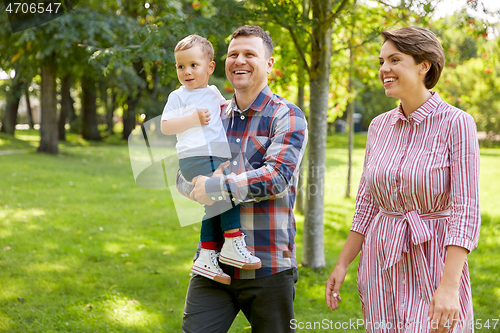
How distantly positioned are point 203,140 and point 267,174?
0.40 metres

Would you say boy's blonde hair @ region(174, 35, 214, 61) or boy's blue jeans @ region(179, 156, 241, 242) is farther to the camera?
boy's blonde hair @ region(174, 35, 214, 61)

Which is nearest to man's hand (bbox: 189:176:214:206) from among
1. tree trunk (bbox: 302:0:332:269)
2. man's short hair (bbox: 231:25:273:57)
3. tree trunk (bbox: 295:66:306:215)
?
man's short hair (bbox: 231:25:273:57)

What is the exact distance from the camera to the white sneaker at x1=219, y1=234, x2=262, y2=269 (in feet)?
7.08

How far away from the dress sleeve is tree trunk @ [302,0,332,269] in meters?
3.76

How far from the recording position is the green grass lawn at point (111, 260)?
465 centimetres

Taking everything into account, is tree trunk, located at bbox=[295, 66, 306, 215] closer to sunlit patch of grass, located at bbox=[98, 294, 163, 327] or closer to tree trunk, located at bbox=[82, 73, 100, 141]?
sunlit patch of grass, located at bbox=[98, 294, 163, 327]

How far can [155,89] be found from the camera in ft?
89.5

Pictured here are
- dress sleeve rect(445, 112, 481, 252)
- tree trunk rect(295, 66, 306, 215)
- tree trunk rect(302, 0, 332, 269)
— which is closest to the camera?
dress sleeve rect(445, 112, 481, 252)

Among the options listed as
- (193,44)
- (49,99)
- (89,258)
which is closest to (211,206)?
(193,44)

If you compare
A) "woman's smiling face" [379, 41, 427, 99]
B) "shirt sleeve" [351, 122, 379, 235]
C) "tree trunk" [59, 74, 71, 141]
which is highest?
"tree trunk" [59, 74, 71, 141]

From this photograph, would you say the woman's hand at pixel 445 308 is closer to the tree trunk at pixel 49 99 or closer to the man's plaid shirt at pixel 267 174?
the man's plaid shirt at pixel 267 174

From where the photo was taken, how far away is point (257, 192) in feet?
6.65

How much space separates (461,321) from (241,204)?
1.12 m

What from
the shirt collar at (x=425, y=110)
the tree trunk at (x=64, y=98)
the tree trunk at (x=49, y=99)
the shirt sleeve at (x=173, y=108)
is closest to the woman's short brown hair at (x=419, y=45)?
the shirt collar at (x=425, y=110)
